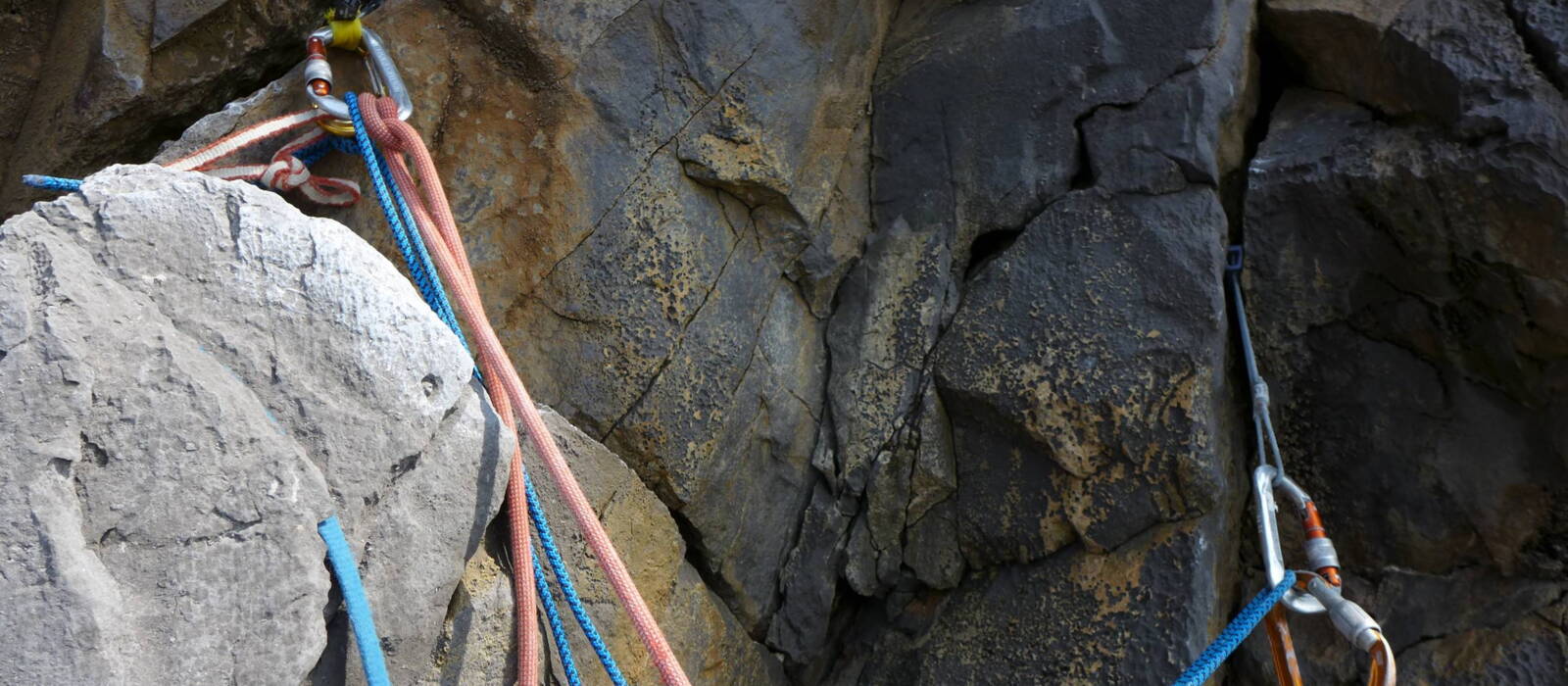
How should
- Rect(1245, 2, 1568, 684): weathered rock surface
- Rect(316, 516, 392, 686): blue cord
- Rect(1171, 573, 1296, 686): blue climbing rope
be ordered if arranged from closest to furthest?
Rect(316, 516, 392, 686): blue cord → Rect(1171, 573, 1296, 686): blue climbing rope → Rect(1245, 2, 1568, 684): weathered rock surface

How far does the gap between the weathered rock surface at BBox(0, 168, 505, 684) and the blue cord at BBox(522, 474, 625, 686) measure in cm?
13

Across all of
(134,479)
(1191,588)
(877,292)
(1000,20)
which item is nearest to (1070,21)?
(1000,20)

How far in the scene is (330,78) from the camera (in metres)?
2.15

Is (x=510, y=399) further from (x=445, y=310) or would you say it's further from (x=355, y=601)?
(x=355, y=601)

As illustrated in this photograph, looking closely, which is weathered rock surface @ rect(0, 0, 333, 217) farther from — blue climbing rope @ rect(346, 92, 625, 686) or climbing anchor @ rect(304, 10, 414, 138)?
blue climbing rope @ rect(346, 92, 625, 686)

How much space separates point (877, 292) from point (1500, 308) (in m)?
1.24

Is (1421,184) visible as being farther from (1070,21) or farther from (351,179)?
(351,179)

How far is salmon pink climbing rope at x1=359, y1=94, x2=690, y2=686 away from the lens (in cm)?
182

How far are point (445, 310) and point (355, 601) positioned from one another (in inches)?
23.3

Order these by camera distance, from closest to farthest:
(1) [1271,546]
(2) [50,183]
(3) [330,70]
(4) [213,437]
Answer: (4) [213,437], (2) [50,183], (1) [1271,546], (3) [330,70]

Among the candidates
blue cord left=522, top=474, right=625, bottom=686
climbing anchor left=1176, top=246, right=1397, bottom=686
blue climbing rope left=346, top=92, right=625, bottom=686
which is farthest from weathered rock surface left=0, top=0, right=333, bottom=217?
climbing anchor left=1176, top=246, right=1397, bottom=686

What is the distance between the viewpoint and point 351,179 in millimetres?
2221

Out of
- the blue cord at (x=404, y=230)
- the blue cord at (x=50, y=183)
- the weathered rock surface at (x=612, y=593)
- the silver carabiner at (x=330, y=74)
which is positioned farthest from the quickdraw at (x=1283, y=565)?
the blue cord at (x=50, y=183)

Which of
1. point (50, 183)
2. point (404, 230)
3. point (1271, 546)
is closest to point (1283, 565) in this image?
point (1271, 546)
